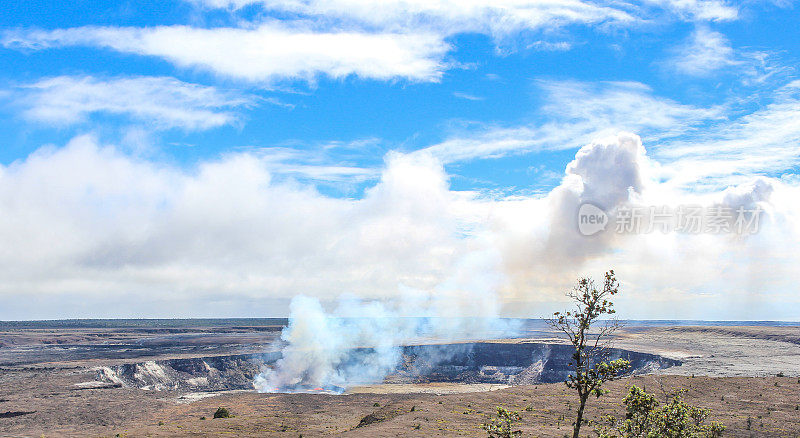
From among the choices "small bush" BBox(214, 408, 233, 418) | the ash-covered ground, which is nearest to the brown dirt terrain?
the ash-covered ground

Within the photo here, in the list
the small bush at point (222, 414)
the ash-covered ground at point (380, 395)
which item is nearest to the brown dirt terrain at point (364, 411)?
the ash-covered ground at point (380, 395)

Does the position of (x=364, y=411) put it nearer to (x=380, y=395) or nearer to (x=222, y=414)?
(x=380, y=395)

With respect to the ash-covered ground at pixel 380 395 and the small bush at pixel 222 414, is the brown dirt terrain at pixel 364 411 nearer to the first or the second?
the ash-covered ground at pixel 380 395

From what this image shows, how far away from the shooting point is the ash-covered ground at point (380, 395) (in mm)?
59188

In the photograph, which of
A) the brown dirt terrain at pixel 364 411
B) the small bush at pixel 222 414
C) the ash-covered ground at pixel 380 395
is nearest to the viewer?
the brown dirt terrain at pixel 364 411

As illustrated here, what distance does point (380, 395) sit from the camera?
8744 cm

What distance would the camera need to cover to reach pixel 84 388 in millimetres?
91688

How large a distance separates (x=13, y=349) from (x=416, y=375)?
473 feet

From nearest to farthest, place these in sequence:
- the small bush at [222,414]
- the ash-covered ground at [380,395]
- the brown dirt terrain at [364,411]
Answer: the brown dirt terrain at [364,411] → the ash-covered ground at [380,395] → the small bush at [222,414]

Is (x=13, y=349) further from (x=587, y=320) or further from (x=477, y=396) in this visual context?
(x=587, y=320)

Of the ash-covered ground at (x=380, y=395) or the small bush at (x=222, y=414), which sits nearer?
the ash-covered ground at (x=380, y=395)

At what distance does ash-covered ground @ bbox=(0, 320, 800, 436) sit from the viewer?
5919cm

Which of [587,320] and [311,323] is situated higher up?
[587,320]

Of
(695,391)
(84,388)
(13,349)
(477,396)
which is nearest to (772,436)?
(695,391)
